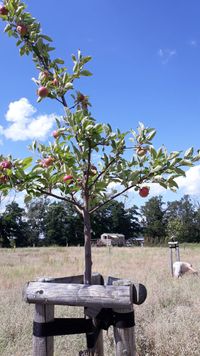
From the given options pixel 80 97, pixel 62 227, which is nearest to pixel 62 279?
pixel 80 97

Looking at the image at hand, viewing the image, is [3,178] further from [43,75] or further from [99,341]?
[99,341]

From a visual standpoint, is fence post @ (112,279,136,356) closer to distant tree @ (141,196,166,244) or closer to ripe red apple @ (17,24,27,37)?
ripe red apple @ (17,24,27,37)

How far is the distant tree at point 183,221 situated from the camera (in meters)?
59.8

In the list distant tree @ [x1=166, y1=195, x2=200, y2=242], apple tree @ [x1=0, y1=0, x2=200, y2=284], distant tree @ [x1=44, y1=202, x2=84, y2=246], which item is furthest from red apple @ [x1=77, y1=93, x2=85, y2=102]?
distant tree @ [x1=44, y1=202, x2=84, y2=246]

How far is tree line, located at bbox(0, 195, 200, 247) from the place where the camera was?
62188mm

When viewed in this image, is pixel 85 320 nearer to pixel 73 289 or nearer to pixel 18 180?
pixel 73 289

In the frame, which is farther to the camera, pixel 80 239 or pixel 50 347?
pixel 80 239

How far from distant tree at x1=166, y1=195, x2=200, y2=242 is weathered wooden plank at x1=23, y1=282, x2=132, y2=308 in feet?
172

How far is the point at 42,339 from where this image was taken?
216 centimetres

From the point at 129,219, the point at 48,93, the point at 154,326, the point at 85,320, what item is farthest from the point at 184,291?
the point at 129,219

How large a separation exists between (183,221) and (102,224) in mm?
15483

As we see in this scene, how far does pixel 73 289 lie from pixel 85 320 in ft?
0.80

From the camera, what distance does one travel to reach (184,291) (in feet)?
20.9

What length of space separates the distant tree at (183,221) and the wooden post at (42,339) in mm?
52399
